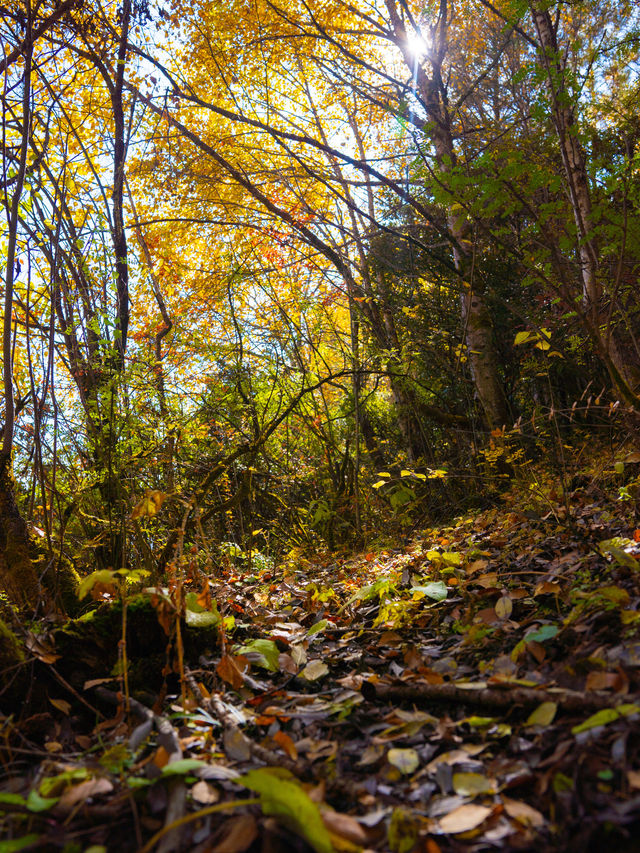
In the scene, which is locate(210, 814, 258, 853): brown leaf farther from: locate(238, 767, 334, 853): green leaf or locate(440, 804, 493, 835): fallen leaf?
locate(440, 804, 493, 835): fallen leaf

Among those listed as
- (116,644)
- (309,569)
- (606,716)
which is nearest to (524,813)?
(606,716)

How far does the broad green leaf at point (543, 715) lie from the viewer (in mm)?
1195

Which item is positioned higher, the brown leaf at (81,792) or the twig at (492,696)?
the brown leaf at (81,792)

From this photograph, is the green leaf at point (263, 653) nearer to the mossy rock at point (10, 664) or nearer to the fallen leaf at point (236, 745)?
the fallen leaf at point (236, 745)

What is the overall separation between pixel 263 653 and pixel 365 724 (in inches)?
22.6

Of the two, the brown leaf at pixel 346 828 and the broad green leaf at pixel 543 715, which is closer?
the brown leaf at pixel 346 828

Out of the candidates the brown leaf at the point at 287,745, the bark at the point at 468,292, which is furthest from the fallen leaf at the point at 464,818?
the bark at the point at 468,292

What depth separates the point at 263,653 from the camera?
6.32 feet

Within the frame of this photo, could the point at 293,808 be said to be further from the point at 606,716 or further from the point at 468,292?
the point at 468,292

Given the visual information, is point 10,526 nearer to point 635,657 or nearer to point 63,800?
point 63,800

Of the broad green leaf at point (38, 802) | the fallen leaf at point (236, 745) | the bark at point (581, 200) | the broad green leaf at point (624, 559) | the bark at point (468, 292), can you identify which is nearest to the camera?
the broad green leaf at point (38, 802)

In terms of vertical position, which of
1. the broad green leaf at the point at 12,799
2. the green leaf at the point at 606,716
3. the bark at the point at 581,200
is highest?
the bark at the point at 581,200

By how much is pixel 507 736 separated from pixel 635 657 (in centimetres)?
37

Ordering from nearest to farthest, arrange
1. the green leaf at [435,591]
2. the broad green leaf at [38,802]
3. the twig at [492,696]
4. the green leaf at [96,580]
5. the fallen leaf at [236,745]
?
the broad green leaf at [38,802], the twig at [492,696], the fallen leaf at [236,745], the green leaf at [96,580], the green leaf at [435,591]
